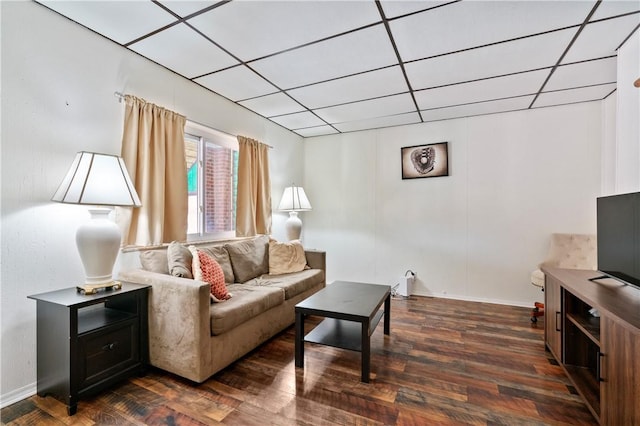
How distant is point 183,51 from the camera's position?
7.50 feet

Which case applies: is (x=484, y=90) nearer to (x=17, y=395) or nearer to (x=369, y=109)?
(x=369, y=109)

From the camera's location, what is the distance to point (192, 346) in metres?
1.83

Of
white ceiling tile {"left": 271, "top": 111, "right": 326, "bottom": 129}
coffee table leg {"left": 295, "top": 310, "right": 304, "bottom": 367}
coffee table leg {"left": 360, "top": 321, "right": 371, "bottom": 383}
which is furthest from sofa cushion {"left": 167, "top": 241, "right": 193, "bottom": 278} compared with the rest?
white ceiling tile {"left": 271, "top": 111, "right": 326, "bottom": 129}

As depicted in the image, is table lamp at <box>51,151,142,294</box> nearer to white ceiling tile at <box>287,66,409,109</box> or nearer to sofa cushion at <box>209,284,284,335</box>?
sofa cushion at <box>209,284,284,335</box>

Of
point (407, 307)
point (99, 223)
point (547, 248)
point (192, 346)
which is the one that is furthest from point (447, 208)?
point (99, 223)

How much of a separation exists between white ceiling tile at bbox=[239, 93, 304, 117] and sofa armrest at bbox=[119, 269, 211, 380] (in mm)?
2183

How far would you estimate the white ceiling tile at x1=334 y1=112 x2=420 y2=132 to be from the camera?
3807mm

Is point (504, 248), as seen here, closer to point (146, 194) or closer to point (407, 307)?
point (407, 307)

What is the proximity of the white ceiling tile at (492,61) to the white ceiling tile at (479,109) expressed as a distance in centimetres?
75

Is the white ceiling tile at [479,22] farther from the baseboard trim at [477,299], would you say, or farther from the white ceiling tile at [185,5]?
the baseboard trim at [477,299]

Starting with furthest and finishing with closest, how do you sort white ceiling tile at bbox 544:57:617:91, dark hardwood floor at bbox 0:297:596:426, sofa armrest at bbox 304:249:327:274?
1. sofa armrest at bbox 304:249:327:274
2. white ceiling tile at bbox 544:57:617:91
3. dark hardwood floor at bbox 0:297:596:426

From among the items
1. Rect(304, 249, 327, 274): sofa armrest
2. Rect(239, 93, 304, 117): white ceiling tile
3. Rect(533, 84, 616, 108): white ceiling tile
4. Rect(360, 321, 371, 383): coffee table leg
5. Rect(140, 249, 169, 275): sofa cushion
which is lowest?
Rect(360, 321, 371, 383): coffee table leg

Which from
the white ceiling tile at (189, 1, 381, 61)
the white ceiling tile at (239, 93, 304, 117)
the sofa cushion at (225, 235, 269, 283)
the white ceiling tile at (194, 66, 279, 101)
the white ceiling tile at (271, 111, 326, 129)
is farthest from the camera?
the white ceiling tile at (271, 111, 326, 129)

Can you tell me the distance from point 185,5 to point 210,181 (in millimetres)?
1803
